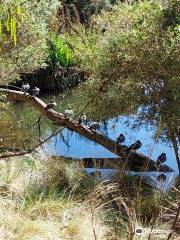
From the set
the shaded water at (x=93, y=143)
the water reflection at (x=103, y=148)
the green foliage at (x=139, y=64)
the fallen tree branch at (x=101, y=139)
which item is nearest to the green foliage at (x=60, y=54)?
the shaded water at (x=93, y=143)

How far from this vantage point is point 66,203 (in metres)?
4.89

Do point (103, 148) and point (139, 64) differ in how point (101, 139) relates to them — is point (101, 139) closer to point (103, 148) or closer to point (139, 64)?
point (139, 64)

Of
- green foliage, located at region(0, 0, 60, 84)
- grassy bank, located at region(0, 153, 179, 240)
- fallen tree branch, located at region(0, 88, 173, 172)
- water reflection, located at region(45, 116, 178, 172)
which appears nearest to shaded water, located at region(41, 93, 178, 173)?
water reflection, located at region(45, 116, 178, 172)

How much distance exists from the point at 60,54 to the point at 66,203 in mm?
7161

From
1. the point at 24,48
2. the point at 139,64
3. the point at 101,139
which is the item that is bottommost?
the point at 101,139

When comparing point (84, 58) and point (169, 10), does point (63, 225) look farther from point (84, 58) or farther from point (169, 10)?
point (84, 58)

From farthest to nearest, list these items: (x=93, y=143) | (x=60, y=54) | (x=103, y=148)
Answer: (x=60, y=54), (x=93, y=143), (x=103, y=148)

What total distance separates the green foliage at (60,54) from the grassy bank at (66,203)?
5.45m

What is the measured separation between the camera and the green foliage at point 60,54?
11.6 m

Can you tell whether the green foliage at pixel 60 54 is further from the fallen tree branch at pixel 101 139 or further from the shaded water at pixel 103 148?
the fallen tree branch at pixel 101 139

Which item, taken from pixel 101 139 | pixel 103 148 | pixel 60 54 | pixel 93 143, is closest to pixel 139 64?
pixel 101 139

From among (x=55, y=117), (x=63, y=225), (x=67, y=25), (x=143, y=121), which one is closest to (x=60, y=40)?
(x=67, y=25)

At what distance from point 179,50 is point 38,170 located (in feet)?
7.07

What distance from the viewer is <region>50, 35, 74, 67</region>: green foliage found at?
38.0ft
